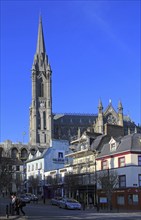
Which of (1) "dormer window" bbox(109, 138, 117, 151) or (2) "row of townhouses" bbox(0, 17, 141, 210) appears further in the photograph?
(1) "dormer window" bbox(109, 138, 117, 151)

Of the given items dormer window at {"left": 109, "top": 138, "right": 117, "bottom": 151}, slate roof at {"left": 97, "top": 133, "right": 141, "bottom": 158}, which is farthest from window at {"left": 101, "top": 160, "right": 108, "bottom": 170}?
dormer window at {"left": 109, "top": 138, "right": 117, "bottom": 151}

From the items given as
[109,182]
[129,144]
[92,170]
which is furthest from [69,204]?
[92,170]

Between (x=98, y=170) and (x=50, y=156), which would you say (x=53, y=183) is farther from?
(x=98, y=170)

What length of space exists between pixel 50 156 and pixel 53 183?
1157 cm

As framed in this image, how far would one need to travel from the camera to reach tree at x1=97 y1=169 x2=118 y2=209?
6045cm

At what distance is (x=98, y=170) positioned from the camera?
7138 centimetres

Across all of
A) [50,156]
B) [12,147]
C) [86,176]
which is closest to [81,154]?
[86,176]

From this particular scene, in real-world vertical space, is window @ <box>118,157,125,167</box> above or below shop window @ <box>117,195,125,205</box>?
above

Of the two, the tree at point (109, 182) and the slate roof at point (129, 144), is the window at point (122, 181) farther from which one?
the slate roof at point (129, 144)

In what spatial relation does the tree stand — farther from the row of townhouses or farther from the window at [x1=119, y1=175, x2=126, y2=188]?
the window at [x1=119, y1=175, x2=126, y2=188]

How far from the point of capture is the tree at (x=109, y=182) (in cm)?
6045

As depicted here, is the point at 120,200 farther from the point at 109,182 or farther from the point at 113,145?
the point at 113,145

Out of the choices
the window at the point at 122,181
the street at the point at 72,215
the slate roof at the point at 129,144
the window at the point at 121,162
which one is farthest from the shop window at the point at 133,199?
the street at the point at 72,215

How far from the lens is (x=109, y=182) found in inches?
2402
